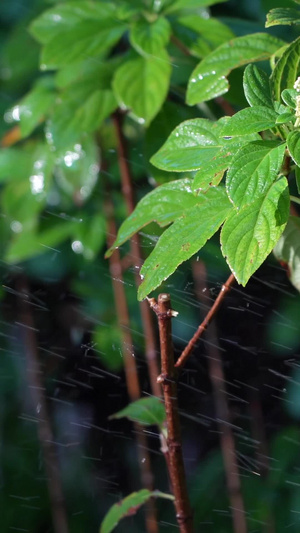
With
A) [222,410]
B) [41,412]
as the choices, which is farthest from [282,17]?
[41,412]

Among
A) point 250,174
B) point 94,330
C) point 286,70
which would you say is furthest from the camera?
point 94,330

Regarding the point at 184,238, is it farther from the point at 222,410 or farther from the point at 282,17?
the point at 222,410

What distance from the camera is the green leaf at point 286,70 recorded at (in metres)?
0.68

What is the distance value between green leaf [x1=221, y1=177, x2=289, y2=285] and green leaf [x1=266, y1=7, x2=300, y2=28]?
0.15 meters

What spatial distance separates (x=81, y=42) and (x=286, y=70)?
0.40 metres

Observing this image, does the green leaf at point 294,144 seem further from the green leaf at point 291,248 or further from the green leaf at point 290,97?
the green leaf at point 291,248

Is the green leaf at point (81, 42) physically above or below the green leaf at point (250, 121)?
above

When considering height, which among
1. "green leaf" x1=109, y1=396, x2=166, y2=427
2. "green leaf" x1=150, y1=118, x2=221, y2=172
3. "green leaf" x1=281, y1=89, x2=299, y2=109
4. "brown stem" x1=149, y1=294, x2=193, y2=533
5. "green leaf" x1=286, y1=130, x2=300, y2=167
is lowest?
"green leaf" x1=109, y1=396, x2=166, y2=427

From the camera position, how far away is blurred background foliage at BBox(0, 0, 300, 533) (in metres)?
1.29

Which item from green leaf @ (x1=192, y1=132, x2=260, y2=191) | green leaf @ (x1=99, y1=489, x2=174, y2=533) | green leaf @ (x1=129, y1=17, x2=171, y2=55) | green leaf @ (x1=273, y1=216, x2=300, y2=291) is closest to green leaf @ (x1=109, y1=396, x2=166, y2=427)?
green leaf @ (x1=99, y1=489, x2=174, y2=533)

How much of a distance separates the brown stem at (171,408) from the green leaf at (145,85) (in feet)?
1.14

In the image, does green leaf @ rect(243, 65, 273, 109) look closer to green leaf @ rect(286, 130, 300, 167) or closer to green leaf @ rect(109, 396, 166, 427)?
green leaf @ rect(286, 130, 300, 167)

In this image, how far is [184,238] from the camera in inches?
24.7

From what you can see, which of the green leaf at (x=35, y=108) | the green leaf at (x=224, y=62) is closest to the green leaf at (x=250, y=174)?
the green leaf at (x=224, y=62)
